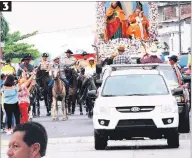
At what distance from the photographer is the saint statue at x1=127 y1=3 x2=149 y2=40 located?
141 feet

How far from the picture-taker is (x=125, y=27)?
43875 mm

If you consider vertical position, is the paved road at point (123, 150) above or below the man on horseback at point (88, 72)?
below

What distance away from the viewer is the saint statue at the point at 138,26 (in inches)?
1694

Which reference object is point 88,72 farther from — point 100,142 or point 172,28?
point 172,28

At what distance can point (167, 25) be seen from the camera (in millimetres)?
98438

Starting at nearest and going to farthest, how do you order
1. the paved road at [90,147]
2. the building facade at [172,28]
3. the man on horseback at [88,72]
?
the paved road at [90,147], the man on horseback at [88,72], the building facade at [172,28]

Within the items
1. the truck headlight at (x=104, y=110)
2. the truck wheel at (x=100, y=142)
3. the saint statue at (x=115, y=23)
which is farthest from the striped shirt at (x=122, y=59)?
the saint statue at (x=115, y=23)

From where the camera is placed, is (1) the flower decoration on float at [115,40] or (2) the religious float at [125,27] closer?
(2) the religious float at [125,27]

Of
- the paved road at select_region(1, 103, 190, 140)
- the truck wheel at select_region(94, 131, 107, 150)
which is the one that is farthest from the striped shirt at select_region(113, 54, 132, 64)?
the truck wheel at select_region(94, 131, 107, 150)

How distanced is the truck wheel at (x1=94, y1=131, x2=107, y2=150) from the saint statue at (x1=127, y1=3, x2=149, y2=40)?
25.7 metres

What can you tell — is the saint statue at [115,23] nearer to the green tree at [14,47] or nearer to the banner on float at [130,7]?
the banner on float at [130,7]

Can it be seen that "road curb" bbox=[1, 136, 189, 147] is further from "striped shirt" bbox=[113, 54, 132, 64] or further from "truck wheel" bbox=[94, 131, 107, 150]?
"striped shirt" bbox=[113, 54, 132, 64]

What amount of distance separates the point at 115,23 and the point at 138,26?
1.12 meters

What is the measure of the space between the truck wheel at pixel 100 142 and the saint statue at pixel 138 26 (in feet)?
84.3
